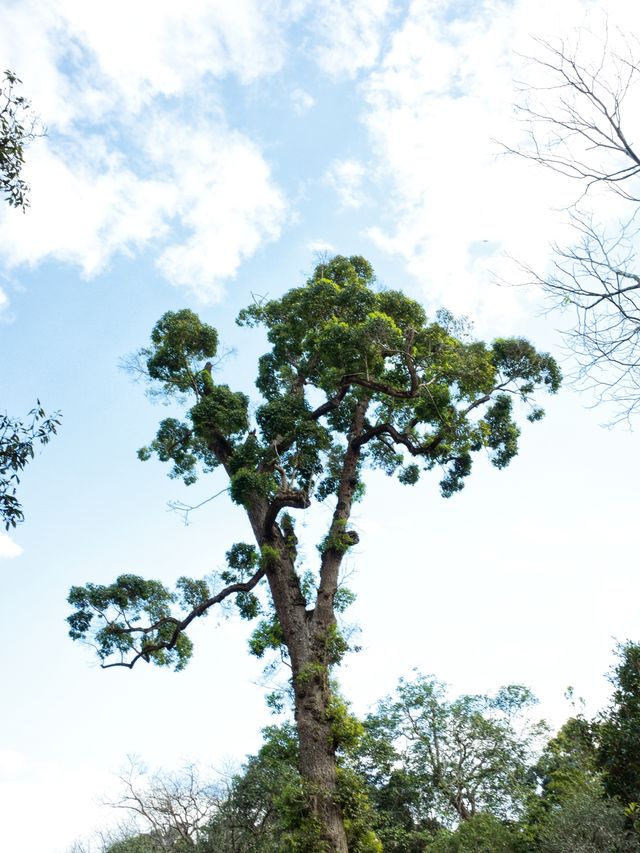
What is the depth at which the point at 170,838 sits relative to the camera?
1983 centimetres

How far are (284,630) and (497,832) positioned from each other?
6.24m

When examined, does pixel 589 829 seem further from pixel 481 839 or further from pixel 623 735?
pixel 481 839

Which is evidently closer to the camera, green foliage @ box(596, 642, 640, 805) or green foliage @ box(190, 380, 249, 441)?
green foliage @ box(596, 642, 640, 805)

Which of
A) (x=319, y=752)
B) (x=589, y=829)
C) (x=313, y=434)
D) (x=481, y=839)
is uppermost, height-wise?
(x=313, y=434)

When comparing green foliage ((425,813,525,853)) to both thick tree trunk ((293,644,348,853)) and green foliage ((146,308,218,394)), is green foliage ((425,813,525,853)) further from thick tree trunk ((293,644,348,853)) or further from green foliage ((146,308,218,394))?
green foliage ((146,308,218,394))

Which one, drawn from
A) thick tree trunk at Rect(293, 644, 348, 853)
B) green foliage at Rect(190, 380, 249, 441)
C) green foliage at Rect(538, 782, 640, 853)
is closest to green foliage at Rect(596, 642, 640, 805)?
green foliage at Rect(538, 782, 640, 853)

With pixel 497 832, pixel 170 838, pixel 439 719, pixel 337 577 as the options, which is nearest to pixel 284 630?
pixel 337 577

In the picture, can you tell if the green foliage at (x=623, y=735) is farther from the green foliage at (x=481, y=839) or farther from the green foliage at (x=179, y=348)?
the green foliage at (x=179, y=348)

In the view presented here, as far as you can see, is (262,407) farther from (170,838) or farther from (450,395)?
(170,838)

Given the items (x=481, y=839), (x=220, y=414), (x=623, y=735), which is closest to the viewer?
(x=623, y=735)

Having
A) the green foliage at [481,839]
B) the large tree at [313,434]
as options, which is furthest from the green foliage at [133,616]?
the green foliage at [481,839]

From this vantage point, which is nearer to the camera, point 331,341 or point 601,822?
point 601,822

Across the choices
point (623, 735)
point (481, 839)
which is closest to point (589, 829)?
point (623, 735)

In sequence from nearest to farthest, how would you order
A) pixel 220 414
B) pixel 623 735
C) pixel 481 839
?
pixel 623 735 < pixel 220 414 < pixel 481 839
